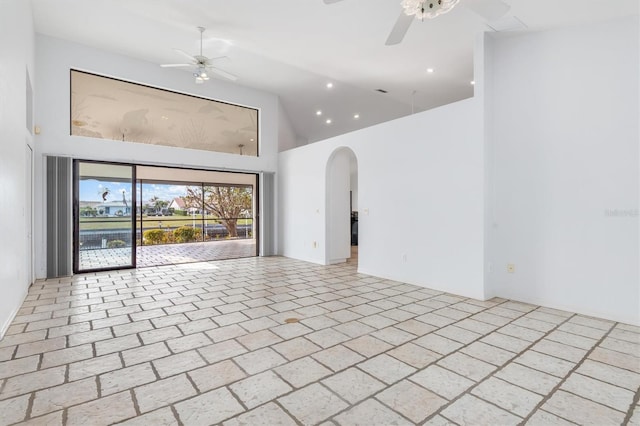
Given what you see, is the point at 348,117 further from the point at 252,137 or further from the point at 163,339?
the point at 163,339

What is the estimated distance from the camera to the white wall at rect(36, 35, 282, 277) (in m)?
5.23

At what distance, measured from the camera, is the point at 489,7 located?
2893 millimetres

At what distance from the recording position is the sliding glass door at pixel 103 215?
18.8 ft

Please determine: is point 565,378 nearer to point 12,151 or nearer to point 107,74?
point 12,151

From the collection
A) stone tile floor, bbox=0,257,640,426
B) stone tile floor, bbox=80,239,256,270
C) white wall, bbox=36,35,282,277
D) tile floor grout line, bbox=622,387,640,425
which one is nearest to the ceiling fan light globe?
stone tile floor, bbox=0,257,640,426

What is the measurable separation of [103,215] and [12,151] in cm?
294

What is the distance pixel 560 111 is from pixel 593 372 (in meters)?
2.84

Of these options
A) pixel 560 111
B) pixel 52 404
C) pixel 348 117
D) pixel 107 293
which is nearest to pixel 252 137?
pixel 348 117

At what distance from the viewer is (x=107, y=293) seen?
14.4 feet

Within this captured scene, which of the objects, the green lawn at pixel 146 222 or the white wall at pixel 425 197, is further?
the green lawn at pixel 146 222

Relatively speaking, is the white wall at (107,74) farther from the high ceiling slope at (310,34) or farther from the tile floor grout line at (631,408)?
the tile floor grout line at (631,408)

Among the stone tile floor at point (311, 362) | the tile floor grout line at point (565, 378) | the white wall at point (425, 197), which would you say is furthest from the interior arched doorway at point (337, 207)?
the tile floor grout line at point (565, 378)

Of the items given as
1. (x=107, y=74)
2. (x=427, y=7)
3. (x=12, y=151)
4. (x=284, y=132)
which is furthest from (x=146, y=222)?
(x=427, y=7)

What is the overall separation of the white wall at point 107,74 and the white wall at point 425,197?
102 inches
